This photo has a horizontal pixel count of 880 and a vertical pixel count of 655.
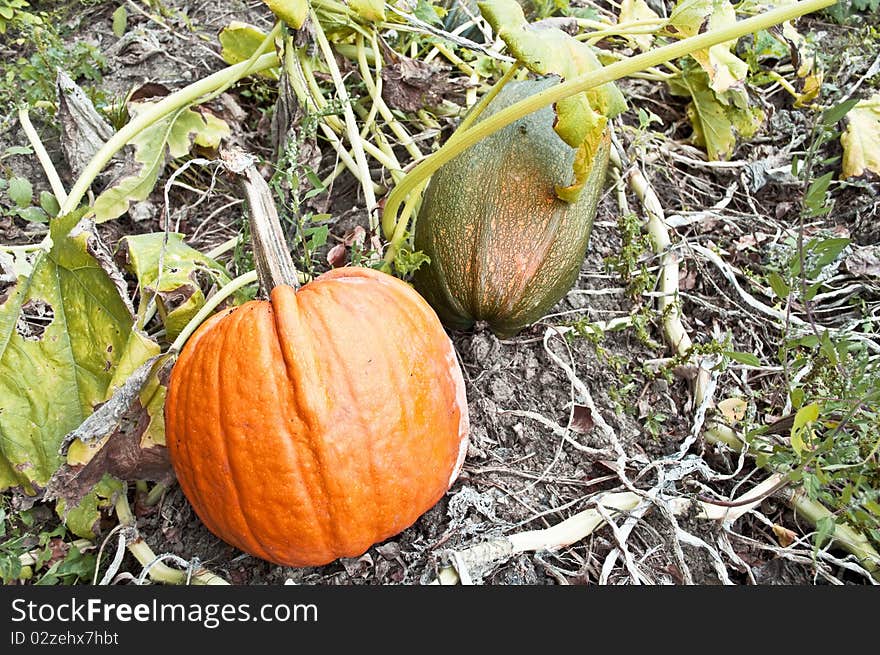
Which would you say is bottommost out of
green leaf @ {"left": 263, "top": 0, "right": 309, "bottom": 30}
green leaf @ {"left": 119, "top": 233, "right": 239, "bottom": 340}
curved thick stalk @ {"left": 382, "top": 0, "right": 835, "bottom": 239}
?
green leaf @ {"left": 119, "top": 233, "right": 239, "bottom": 340}

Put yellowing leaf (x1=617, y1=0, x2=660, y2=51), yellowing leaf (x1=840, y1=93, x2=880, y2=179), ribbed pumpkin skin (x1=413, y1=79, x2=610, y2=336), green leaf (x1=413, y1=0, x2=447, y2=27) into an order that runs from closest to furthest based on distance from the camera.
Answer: ribbed pumpkin skin (x1=413, y1=79, x2=610, y2=336) → green leaf (x1=413, y1=0, x2=447, y2=27) → yellowing leaf (x1=840, y1=93, x2=880, y2=179) → yellowing leaf (x1=617, y1=0, x2=660, y2=51)

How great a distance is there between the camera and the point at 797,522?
1.98 meters

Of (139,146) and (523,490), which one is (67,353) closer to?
(139,146)

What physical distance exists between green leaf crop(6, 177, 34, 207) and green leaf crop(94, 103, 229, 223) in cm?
26

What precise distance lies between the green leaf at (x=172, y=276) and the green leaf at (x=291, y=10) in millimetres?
674

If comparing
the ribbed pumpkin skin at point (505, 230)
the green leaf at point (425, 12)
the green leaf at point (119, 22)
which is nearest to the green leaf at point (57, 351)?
the ribbed pumpkin skin at point (505, 230)

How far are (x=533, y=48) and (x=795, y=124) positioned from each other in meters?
1.90

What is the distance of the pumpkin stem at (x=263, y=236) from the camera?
1781 mm

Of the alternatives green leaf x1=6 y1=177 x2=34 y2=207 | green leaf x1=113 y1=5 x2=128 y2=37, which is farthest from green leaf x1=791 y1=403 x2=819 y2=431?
green leaf x1=113 y1=5 x2=128 y2=37

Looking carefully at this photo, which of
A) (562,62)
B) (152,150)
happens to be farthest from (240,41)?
(562,62)

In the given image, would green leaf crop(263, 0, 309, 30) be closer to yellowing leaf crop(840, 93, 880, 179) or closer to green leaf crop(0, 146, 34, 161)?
green leaf crop(0, 146, 34, 161)

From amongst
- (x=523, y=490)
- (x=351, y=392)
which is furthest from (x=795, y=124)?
(x=351, y=392)

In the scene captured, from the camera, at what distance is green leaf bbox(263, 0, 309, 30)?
6.24 feet

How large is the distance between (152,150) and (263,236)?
89 centimetres
